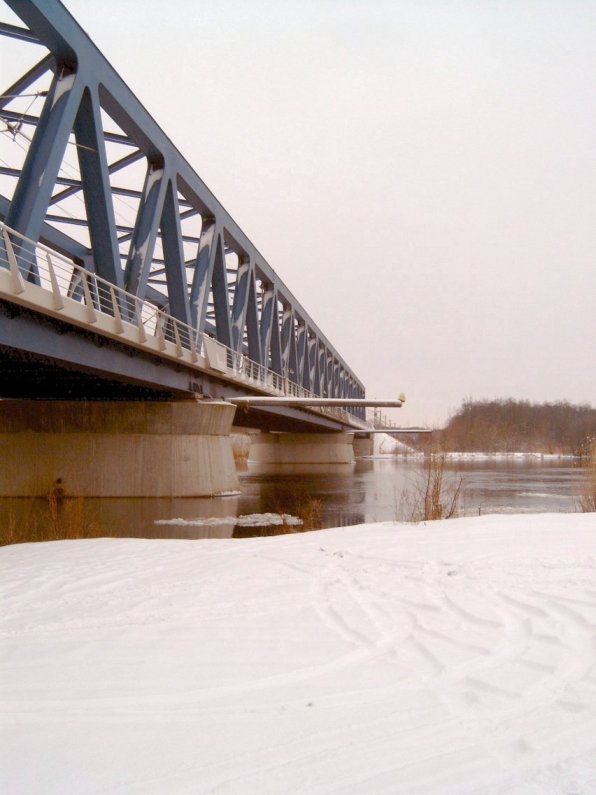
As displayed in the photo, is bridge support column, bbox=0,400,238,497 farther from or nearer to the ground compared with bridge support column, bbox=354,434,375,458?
nearer to the ground

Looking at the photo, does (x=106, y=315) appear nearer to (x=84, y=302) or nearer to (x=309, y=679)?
(x=84, y=302)

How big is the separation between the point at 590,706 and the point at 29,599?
17.9ft

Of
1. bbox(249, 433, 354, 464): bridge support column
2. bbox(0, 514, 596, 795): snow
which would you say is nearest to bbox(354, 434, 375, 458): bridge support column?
bbox(249, 433, 354, 464): bridge support column

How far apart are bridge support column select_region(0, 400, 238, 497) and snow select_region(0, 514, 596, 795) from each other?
749 inches

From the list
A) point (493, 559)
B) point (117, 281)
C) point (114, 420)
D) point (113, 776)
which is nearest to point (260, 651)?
point (113, 776)

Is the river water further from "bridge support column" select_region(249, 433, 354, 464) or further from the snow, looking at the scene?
"bridge support column" select_region(249, 433, 354, 464)

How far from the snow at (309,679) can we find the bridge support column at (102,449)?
19.0 m

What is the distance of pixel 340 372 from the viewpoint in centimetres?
9431

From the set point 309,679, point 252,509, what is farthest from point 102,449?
point 309,679

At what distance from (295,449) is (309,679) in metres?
73.9

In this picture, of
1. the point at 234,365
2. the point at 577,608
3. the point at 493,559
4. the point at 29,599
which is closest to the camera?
the point at 577,608

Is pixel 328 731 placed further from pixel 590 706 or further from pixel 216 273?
pixel 216 273

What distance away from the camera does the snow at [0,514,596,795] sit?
3.18 meters

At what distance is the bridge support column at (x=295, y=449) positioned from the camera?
77812 mm
